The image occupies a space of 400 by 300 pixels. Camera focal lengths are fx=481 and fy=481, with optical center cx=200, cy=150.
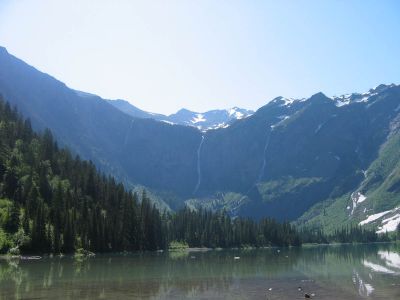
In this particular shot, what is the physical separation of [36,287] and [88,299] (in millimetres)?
10920

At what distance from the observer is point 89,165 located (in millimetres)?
179875

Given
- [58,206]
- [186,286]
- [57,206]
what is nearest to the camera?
[186,286]

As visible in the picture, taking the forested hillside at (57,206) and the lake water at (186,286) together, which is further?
the forested hillside at (57,206)

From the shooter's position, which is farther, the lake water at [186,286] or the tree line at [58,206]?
the tree line at [58,206]

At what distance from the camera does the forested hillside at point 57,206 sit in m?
120

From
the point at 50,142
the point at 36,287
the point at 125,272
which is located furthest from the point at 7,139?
the point at 36,287

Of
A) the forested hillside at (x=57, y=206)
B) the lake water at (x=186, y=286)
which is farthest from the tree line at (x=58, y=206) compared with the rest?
the lake water at (x=186, y=286)

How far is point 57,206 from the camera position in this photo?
133500 mm

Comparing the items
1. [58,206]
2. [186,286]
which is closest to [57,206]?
[58,206]

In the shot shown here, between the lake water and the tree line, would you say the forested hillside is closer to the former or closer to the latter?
the tree line

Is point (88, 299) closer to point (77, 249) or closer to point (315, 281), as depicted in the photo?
point (315, 281)

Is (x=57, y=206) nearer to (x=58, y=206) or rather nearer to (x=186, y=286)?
(x=58, y=206)

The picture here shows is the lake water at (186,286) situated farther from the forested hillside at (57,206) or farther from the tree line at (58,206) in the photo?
the tree line at (58,206)

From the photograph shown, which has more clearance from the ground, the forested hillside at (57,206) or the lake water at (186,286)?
the forested hillside at (57,206)
